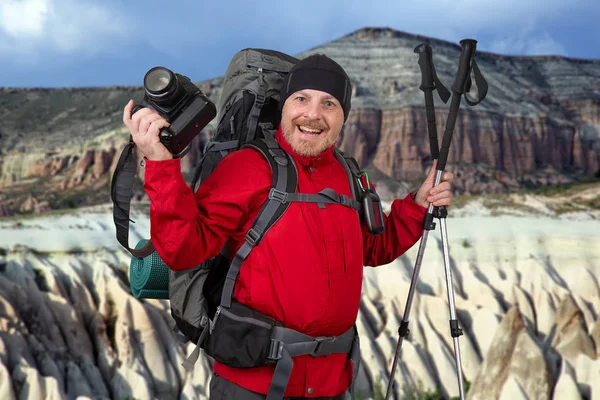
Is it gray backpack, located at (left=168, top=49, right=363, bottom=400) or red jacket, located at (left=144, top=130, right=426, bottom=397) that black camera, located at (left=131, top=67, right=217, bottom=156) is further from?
gray backpack, located at (left=168, top=49, right=363, bottom=400)

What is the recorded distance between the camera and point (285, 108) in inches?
107

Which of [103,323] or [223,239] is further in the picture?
[103,323]

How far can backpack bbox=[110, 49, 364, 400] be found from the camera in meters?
2.47

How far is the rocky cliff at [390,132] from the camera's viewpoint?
183 feet

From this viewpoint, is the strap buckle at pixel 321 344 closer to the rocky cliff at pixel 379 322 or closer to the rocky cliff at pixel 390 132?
the rocky cliff at pixel 379 322

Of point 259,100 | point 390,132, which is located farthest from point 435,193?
point 390,132

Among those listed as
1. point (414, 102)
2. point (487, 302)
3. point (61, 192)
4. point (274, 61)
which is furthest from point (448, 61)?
point (274, 61)

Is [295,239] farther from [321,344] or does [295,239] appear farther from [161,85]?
[161,85]

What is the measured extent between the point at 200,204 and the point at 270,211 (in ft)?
0.84

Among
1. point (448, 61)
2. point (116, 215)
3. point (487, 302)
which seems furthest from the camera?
point (448, 61)

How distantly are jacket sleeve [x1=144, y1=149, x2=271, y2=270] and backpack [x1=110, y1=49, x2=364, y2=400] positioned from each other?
0.24 ft

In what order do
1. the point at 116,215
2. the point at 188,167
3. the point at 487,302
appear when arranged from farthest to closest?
1. the point at 188,167
2. the point at 487,302
3. the point at 116,215

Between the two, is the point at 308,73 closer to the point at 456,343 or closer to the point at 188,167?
the point at 456,343

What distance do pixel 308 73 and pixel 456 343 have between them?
4.65 feet
